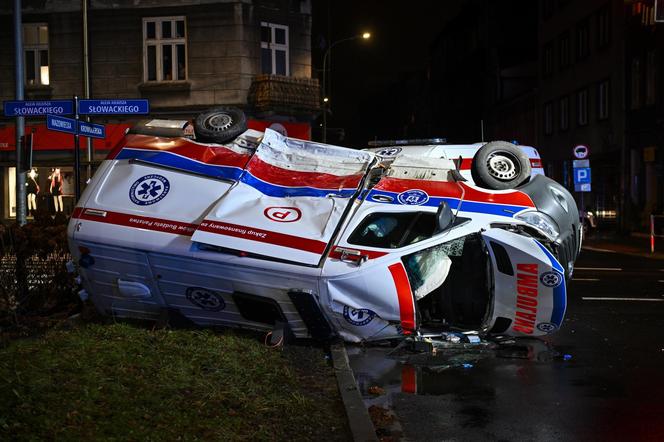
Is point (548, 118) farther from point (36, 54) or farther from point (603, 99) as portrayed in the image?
point (36, 54)

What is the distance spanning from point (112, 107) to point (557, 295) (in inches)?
329

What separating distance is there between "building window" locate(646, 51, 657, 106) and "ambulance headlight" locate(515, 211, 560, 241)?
25.5m

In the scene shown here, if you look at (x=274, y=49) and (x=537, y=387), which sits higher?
(x=274, y=49)

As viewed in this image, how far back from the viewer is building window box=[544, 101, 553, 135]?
145 feet

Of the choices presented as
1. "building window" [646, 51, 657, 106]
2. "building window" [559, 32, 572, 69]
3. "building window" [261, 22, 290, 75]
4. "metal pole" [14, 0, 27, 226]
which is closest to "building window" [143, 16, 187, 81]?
"building window" [261, 22, 290, 75]

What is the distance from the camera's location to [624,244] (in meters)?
26.2

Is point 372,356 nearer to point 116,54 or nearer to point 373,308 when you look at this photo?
point 373,308

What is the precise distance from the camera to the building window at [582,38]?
38844 millimetres

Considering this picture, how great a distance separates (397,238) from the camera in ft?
27.5

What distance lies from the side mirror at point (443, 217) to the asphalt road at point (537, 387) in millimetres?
1415

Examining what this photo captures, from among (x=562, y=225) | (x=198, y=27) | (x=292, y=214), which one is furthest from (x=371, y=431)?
(x=198, y=27)

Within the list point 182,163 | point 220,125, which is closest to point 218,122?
point 220,125

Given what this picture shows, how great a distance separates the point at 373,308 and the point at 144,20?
21.7 meters

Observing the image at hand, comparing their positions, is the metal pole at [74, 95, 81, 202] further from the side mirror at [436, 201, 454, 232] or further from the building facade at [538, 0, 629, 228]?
the building facade at [538, 0, 629, 228]
